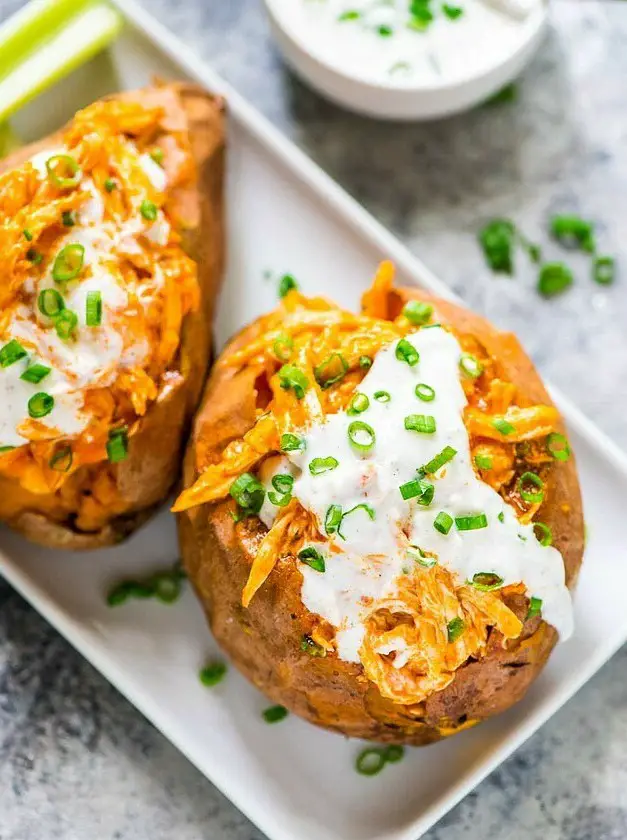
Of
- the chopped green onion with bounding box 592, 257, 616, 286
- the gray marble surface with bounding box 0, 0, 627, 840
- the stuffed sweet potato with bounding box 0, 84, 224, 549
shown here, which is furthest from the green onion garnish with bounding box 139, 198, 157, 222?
the chopped green onion with bounding box 592, 257, 616, 286

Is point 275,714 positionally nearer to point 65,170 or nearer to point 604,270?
point 65,170

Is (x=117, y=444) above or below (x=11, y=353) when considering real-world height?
below

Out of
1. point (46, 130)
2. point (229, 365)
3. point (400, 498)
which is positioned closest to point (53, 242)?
point (229, 365)

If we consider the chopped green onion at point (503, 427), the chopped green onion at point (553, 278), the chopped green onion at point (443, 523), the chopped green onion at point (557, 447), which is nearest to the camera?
the chopped green onion at point (443, 523)

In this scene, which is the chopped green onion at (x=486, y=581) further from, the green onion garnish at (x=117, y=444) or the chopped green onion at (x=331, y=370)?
the green onion garnish at (x=117, y=444)

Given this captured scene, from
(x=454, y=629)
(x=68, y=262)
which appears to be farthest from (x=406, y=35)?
(x=454, y=629)

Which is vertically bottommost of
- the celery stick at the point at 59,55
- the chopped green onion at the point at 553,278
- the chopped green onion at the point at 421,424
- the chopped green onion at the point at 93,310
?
the chopped green onion at the point at 553,278

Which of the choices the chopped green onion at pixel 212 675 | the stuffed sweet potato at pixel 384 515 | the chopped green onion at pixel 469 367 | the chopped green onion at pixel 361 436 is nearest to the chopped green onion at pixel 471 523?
the stuffed sweet potato at pixel 384 515
